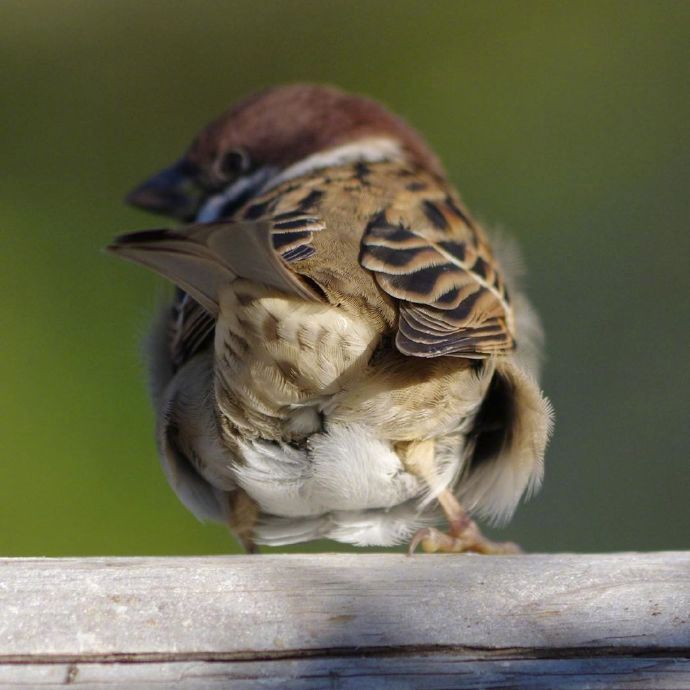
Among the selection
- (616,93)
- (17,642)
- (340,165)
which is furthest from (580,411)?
(17,642)

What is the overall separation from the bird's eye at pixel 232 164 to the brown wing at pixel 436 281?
0.84 m

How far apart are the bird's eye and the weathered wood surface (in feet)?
5.79

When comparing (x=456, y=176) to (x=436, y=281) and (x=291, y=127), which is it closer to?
(x=291, y=127)

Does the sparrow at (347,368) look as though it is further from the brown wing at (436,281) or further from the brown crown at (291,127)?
the brown crown at (291,127)

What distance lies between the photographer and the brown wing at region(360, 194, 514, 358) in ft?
6.80

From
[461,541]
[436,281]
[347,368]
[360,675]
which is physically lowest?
[461,541]

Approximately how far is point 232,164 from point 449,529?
51.9 inches

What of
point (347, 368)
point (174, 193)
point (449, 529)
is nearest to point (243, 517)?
point (449, 529)

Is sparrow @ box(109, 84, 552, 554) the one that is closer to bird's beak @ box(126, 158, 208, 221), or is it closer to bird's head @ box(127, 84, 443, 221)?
bird's head @ box(127, 84, 443, 221)

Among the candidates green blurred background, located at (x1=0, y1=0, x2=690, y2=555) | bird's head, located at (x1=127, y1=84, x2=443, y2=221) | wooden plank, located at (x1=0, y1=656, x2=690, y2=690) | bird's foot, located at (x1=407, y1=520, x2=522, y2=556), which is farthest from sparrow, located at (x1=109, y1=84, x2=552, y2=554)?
green blurred background, located at (x1=0, y1=0, x2=690, y2=555)

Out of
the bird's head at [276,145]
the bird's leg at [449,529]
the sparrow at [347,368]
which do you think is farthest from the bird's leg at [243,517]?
the bird's head at [276,145]

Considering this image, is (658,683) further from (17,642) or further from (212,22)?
(212,22)

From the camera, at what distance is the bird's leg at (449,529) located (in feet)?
8.11

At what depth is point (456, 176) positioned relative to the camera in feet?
16.0
